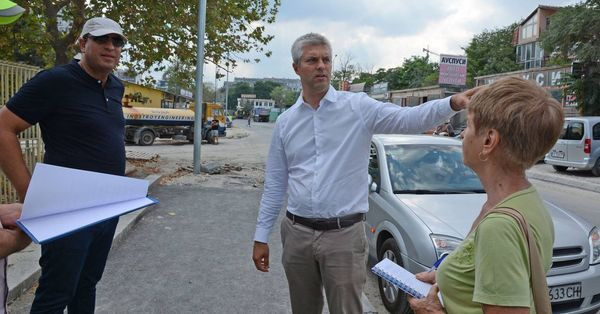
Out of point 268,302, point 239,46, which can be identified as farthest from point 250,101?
point 268,302

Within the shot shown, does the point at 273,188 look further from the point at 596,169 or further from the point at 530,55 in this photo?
the point at 530,55

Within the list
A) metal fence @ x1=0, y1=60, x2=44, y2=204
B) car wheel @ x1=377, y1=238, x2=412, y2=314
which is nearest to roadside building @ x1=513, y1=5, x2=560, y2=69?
car wheel @ x1=377, y1=238, x2=412, y2=314

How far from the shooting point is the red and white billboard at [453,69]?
45.1 meters

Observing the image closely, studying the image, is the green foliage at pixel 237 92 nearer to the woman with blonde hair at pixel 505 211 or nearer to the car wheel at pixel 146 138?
the car wheel at pixel 146 138

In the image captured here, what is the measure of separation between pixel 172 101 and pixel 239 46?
25398mm

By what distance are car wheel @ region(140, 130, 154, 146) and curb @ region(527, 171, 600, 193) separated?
701 inches

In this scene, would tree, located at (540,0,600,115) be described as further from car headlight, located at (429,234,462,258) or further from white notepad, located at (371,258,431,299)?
white notepad, located at (371,258,431,299)

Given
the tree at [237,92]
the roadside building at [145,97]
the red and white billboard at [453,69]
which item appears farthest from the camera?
the tree at [237,92]

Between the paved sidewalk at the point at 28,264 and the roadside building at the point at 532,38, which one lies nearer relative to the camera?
the paved sidewalk at the point at 28,264

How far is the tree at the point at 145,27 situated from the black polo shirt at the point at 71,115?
24.5 ft

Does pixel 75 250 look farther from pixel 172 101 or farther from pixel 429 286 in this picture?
pixel 172 101

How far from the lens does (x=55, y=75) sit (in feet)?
8.18

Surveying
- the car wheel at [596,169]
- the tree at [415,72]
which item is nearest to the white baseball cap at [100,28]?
the car wheel at [596,169]

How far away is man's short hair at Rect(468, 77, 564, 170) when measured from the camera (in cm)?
127
